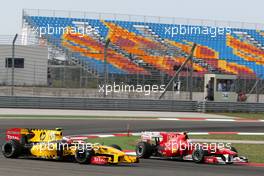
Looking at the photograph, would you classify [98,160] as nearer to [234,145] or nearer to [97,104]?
[234,145]

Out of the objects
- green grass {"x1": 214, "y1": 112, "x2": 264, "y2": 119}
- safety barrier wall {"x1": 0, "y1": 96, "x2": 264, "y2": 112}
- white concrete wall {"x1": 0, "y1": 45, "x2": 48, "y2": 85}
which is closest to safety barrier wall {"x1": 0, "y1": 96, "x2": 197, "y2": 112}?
safety barrier wall {"x1": 0, "y1": 96, "x2": 264, "y2": 112}

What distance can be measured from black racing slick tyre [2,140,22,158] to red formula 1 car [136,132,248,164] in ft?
7.88

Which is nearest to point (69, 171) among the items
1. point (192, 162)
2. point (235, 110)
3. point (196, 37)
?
point (192, 162)

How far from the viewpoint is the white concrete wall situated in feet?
83.3

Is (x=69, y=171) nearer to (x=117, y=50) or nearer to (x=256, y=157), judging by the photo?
(x=256, y=157)

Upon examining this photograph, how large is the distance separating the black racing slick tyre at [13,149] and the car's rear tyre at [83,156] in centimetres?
127

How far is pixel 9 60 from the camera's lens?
25.8 m

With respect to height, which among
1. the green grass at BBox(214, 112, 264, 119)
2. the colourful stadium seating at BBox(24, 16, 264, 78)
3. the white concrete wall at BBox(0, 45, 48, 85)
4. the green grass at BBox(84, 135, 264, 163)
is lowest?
the green grass at BBox(84, 135, 264, 163)

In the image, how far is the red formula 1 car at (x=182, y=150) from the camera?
37.3ft

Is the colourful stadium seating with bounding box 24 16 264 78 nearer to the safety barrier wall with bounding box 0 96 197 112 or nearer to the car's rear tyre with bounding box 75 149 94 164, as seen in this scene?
the safety barrier wall with bounding box 0 96 197 112

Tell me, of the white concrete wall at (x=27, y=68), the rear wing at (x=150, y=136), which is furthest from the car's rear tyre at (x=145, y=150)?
the white concrete wall at (x=27, y=68)

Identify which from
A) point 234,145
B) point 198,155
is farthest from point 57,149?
point 234,145

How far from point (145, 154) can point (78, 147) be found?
6.29ft

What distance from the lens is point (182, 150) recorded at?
11.7 m
